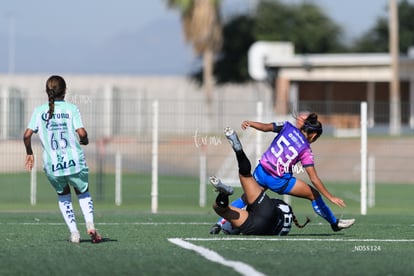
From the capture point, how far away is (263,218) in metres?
13.9

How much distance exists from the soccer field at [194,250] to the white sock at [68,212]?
20 centimetres

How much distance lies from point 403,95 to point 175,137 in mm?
32297

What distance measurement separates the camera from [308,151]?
14.4 meters

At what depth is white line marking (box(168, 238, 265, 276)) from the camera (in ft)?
32.5

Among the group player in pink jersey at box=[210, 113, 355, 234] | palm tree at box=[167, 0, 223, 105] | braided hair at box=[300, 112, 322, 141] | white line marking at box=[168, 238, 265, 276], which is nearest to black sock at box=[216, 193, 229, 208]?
white line marking at box=[168, 238, 265, 276]

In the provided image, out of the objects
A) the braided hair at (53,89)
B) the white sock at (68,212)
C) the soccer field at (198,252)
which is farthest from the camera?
the white sock at (68,212)

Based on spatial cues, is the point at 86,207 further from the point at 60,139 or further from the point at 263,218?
the point at 263,218

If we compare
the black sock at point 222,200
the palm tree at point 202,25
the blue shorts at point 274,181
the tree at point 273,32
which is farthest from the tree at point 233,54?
the black sock at point 222,200

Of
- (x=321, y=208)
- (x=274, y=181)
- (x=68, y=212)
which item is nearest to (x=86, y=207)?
(x=68, y=212)

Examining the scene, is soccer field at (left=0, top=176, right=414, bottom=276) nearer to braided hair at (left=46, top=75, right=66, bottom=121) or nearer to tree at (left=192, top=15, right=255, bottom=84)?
braided hair at (left=46, top=75, right=66, bottom=121)

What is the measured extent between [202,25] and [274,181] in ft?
165

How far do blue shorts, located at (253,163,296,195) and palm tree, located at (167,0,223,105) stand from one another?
48878mm

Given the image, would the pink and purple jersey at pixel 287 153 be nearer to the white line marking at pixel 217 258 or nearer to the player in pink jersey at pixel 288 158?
the player in pink jersey at pixel 288 158

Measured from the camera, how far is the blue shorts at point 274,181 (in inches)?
568
